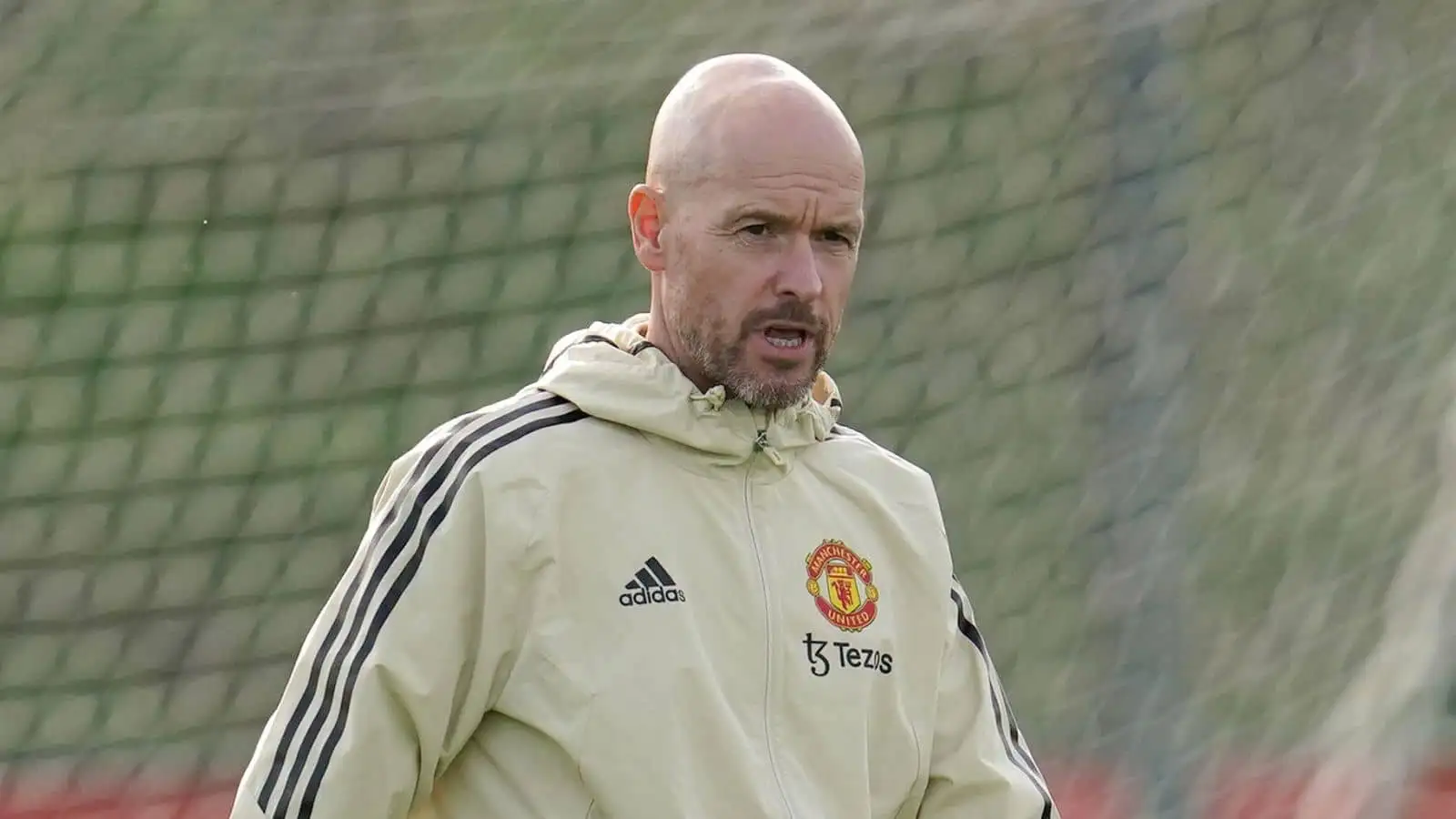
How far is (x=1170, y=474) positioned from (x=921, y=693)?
1.81 metres

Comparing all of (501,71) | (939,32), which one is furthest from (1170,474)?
(501,71)

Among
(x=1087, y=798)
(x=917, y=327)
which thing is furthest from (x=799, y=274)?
(x=1087, y=798)

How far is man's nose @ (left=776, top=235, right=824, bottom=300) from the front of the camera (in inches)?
86.2

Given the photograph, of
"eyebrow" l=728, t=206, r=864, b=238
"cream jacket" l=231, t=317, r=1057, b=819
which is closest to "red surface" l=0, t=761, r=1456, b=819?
"cream jacket" l=231, t=317, r=1057, b=819

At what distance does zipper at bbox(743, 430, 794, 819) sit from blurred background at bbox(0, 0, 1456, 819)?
71.6 inches

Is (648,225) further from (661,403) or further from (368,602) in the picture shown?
(368,602)

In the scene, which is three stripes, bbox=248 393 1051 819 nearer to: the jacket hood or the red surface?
the jacket hood

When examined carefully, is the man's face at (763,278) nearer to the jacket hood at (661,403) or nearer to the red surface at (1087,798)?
the jacket hood at (661,403)

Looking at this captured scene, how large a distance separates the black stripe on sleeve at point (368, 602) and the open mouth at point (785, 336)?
262mm

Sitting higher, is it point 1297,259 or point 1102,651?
point 1297,259

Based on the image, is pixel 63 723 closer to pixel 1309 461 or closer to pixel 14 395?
pixel 14 395

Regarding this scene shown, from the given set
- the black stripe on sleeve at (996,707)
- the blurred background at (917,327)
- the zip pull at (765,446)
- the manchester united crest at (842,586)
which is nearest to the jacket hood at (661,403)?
the zip pull at (765,446)

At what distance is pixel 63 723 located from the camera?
4.64m

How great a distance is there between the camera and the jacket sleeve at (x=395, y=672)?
199 centimetres
